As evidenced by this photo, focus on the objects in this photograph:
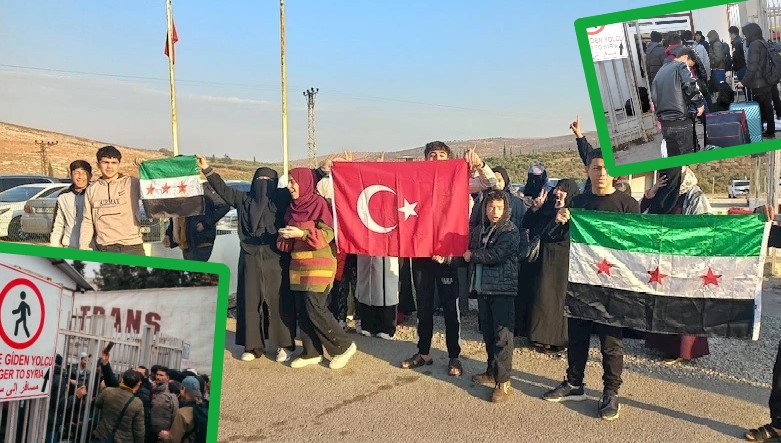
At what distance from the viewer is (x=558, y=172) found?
2244 inches

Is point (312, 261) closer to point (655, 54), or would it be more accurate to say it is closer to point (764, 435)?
point (655, 54)

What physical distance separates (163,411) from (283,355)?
390 cm

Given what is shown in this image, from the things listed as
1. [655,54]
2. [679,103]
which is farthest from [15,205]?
[679,103]

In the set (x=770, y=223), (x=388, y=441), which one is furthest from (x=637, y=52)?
(x=388, y=441)

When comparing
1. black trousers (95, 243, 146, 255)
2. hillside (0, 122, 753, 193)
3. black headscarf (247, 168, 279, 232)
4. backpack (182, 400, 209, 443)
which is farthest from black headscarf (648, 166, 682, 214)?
hillside (0, 122, 753, 193)

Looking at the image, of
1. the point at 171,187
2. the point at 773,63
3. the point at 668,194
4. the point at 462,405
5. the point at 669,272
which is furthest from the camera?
the point at 171,187

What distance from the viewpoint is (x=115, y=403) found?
245cm

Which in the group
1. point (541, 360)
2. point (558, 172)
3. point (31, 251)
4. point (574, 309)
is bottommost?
point (541, 360)

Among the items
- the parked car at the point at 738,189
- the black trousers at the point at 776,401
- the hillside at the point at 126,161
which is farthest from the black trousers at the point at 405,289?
the parked car at the point at 738,189

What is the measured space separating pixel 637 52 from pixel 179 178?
4.88 meters

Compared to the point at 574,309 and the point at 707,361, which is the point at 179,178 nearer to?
the point at 574,309

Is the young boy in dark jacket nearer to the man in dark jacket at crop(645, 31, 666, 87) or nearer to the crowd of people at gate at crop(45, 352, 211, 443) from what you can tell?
the man in dark jacket at crop(645, 31, 666, 87)

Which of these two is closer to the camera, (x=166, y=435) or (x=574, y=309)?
(x=166, y=435)

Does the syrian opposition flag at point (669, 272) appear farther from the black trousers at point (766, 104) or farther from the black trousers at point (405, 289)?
the black trousers at point (405, 289)
